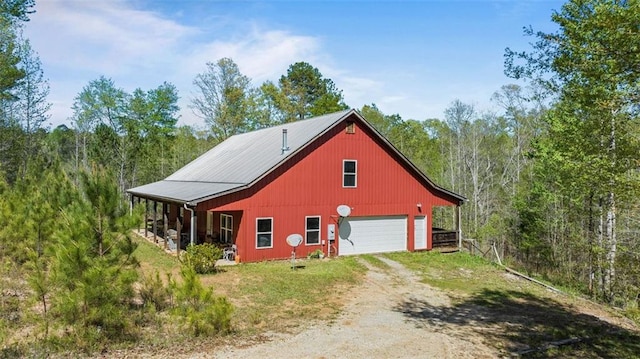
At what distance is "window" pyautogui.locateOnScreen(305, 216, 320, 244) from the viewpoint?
1895 centimetres

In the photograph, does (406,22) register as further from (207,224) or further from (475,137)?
(475,137)

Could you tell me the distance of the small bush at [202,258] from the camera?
14938mm

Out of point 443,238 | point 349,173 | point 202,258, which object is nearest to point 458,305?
point 202,258

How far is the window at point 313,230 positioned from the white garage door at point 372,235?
1.16 m

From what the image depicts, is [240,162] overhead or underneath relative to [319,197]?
overhead

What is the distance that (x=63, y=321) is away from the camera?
7621 millimetres

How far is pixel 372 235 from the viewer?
20469 mm

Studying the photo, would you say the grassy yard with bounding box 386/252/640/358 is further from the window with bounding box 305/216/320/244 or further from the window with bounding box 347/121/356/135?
the window with bounding box 347/121/356/135

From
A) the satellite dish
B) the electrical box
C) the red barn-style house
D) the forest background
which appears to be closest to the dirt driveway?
the forest background

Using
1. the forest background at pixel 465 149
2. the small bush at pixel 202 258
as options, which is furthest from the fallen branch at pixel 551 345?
the small bush at pixel 202 258

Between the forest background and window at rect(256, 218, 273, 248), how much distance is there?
7211mm

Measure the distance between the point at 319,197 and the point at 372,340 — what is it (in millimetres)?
10516

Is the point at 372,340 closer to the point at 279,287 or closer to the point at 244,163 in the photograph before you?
the point at 279,287

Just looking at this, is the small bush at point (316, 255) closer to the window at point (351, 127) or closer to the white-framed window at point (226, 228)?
the white-framed window at point (226, 228)
